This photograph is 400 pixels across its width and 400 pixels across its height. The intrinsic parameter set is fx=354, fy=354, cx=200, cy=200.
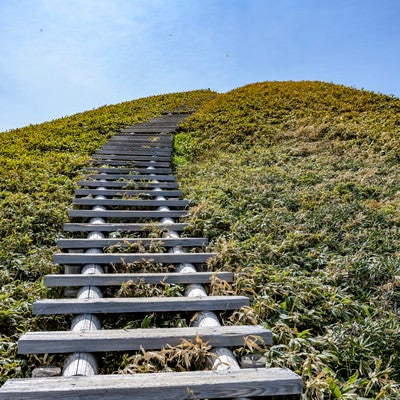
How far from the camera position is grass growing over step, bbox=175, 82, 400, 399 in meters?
2.66

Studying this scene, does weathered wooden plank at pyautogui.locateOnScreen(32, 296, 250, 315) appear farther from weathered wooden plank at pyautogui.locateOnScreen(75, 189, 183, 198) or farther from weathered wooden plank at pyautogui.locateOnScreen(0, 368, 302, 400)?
weathered wooden plank at pyautogui.locateOnScreen(75, 189, 183, 198)

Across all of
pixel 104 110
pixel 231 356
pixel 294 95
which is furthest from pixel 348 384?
pixel 104 110

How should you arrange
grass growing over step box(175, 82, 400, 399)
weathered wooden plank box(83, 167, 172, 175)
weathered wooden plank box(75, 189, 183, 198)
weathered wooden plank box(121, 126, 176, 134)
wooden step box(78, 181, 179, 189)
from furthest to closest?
1. weathered wooden plank box(121, 126, 176, 134)
2. weathered wooden plank box(83, 167, 172, 175)
3. wooden step box(78, 181, 179, 189)
4. weathered wooden plank box(75, 189, 183, 198)
5. grass growing over step box(175, 82, 400, 399)

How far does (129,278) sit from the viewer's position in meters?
3.29

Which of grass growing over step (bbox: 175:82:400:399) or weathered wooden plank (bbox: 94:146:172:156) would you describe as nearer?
grass growing over step (bbox: 175:82:400:399)

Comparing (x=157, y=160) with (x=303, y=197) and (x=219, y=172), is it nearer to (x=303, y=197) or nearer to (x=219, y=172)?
(x=219, y=172)

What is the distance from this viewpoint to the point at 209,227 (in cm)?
479

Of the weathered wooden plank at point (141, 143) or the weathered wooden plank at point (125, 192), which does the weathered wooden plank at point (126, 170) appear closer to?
the weathered wooden plank at point (125, 192)

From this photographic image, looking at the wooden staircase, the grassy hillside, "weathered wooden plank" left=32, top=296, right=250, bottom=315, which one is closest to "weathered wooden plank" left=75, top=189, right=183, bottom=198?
the wooden staircase

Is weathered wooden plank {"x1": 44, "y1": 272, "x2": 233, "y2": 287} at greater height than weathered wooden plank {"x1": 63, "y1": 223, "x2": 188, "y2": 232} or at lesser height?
lesser

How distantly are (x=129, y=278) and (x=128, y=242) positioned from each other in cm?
83

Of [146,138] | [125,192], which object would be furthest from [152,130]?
[125,192]

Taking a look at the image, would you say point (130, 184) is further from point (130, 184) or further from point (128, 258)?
point (128, 258)

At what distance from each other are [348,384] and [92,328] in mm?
1808
